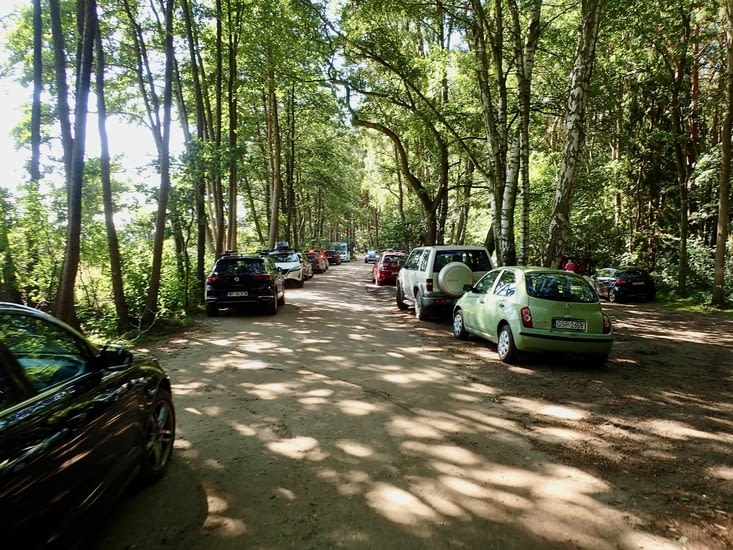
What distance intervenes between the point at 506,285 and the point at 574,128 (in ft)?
13.7

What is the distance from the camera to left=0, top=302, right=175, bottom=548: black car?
2.01m

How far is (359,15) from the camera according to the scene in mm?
14516

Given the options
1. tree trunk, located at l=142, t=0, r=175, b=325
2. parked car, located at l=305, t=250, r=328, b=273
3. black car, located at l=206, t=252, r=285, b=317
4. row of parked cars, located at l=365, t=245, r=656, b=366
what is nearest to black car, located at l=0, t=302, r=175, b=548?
row of parked cars, located at l=365, t=245, r=656, b=366

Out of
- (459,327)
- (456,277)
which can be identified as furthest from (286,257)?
(459,327)

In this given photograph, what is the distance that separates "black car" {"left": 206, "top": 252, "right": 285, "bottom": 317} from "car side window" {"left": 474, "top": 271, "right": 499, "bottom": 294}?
6089 mm

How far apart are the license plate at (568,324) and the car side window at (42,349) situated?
252 inches

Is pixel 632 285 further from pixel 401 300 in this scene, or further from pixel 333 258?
pixel 333 258

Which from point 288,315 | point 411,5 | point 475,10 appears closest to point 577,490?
point 288,315

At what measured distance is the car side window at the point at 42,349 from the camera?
256cm

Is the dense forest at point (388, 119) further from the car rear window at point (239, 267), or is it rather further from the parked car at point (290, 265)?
the parked car at point (290, 265)

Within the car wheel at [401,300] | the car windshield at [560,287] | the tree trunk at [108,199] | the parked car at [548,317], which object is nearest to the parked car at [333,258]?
the car wheel at [401,300]

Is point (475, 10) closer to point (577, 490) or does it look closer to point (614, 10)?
point (614, 10)

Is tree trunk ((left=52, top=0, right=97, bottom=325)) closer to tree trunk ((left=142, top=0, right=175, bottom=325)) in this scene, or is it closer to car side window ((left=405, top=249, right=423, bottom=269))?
tree trunk ((left=142, top=0, right=175, bottom=325))

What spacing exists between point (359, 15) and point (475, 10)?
3790 millimetres
